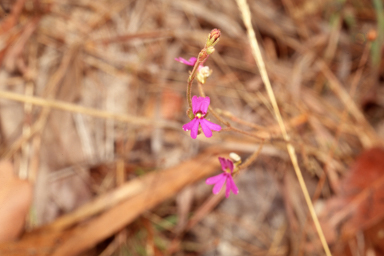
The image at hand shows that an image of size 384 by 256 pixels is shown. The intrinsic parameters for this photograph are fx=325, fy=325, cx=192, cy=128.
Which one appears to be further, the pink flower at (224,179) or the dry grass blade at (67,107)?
the dry grass blade at (67,107)

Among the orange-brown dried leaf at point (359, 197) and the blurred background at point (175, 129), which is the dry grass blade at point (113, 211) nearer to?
the blurred background at point (175, 129)

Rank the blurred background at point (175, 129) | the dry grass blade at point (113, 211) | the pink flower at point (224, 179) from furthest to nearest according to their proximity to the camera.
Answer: the blurred background at point (175, 129), the dry grass blade at point (113, 211), the pink flower at point (224, 179)

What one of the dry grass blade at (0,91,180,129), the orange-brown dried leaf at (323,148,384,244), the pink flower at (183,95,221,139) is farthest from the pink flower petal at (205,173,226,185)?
the orange-brown dried leaf at (323,148,384,244)

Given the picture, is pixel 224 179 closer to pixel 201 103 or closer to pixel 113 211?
pixel 201 103

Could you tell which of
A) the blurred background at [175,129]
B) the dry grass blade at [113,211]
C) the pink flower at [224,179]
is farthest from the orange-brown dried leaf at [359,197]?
the pink flower at [224,179]

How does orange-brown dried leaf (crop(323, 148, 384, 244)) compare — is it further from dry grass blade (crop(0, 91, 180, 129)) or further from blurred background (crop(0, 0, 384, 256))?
dry grass blade (crop(0, 91, 180, 129))
